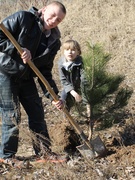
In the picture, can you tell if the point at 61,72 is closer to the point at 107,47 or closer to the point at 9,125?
the point at 9,125

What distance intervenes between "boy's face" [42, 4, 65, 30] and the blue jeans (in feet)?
Result: 2.13

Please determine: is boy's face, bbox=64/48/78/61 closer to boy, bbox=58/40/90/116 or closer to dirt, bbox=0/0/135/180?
boy, bbox=58/40/90/116

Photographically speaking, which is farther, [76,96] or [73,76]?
[73,76]

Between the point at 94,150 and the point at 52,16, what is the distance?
5.06 ft

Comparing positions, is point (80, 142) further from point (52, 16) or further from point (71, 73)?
point (52, 16)

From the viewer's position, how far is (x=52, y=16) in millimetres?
3018

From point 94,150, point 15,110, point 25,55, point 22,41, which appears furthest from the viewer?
point 94,150

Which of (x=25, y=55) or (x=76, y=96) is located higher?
(x=25, y=55)

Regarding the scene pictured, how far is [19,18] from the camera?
299 cm

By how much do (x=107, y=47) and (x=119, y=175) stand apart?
23.7 ft

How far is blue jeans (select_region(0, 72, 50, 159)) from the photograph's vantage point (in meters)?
3.24

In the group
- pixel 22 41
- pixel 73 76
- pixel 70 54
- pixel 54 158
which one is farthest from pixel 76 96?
pixel 22 41

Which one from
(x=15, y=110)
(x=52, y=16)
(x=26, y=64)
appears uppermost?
(x=52, y=16)

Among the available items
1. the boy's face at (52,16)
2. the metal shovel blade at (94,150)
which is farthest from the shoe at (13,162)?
the boy's face at (52,16)
